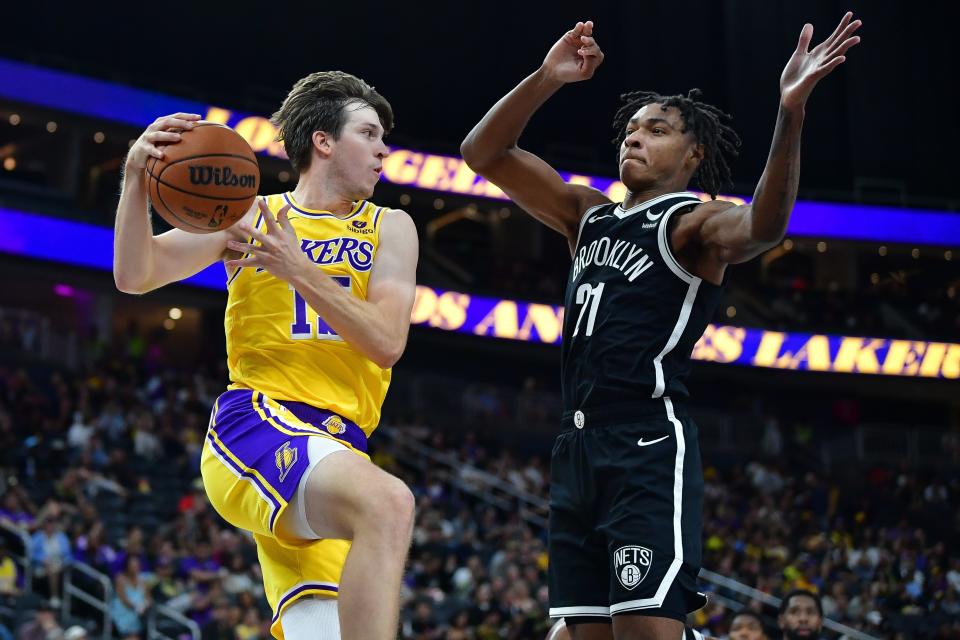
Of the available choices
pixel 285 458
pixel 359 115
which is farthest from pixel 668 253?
pixel 285 458

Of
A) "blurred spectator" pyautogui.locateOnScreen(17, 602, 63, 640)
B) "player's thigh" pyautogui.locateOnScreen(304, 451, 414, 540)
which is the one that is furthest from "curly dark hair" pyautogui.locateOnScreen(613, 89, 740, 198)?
"blurred spectator" pyautogui.locateOnScreen(17, 602, 63, 640)

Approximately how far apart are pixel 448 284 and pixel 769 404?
10511 millimetres

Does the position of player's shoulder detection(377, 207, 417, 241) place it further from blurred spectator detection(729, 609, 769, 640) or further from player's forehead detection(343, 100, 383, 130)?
blurred spectator detection(729, 609, 769, 640)

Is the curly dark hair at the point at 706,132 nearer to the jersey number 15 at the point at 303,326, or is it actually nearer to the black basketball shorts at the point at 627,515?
the black basketball shorts at the point at 627,515

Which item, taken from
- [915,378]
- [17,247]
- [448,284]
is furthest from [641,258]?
[915,378]

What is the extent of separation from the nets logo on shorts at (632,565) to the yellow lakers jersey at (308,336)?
1053mm

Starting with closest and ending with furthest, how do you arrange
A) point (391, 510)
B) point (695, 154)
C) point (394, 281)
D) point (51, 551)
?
point (391, 510) → point (394, 281) → point (695, 154) → point (51, 551)

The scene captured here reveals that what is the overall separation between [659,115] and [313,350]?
64.4 inches

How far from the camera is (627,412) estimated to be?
14.2ft

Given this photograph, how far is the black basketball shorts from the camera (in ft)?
13.3

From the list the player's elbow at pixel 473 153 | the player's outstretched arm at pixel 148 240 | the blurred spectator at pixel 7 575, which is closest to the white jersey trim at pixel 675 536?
the player's elbow at pixel 473 153

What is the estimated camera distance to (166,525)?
15352 mm

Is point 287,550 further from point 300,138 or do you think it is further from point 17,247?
point 17,247

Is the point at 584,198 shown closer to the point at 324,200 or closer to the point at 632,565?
the point at 324,200
